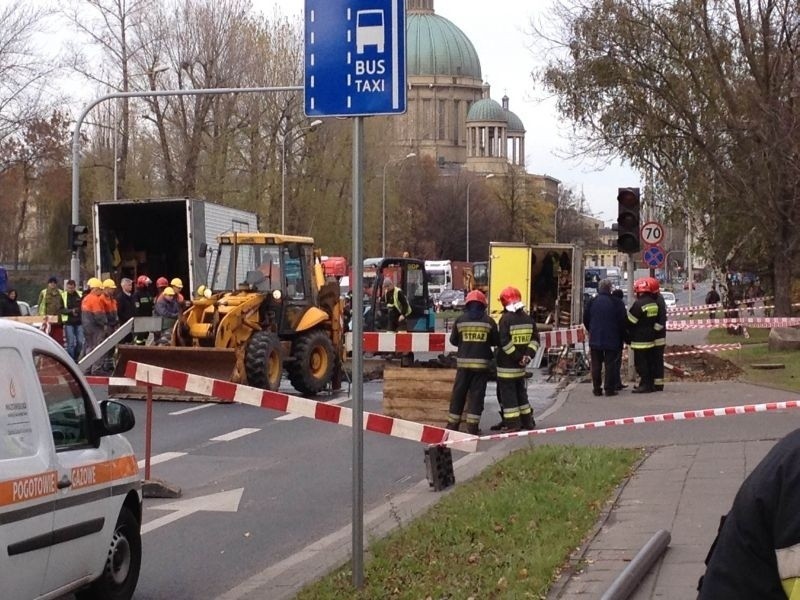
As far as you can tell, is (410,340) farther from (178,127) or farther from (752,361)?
(178,127)

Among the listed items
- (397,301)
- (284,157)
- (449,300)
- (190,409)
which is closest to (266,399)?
(190,409)

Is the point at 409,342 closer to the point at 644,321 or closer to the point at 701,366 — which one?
the point at 644,321

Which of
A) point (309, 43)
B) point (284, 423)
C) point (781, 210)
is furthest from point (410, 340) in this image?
point (781, 210)

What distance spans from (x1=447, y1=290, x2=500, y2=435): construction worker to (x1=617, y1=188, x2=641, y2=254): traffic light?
21.2 feet

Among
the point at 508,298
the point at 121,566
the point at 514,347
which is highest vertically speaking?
the point at 508,298

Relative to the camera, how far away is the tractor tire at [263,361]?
64.0 feet

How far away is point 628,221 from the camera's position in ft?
69.1

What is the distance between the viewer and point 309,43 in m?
7.09

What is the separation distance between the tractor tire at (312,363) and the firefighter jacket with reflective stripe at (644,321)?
5119mm

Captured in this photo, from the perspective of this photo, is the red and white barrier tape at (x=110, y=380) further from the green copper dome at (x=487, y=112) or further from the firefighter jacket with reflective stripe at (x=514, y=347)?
the green copper dome at (x=487, y=112)

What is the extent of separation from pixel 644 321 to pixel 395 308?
26.2 ft

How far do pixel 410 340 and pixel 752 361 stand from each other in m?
11.6

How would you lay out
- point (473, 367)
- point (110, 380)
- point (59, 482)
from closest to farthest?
point (59, 482), point (110, 380), point (473, 367)

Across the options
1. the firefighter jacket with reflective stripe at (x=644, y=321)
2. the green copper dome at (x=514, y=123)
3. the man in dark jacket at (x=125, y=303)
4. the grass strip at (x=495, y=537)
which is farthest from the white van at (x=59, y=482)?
the green copper dome at (x=514, y=123)
